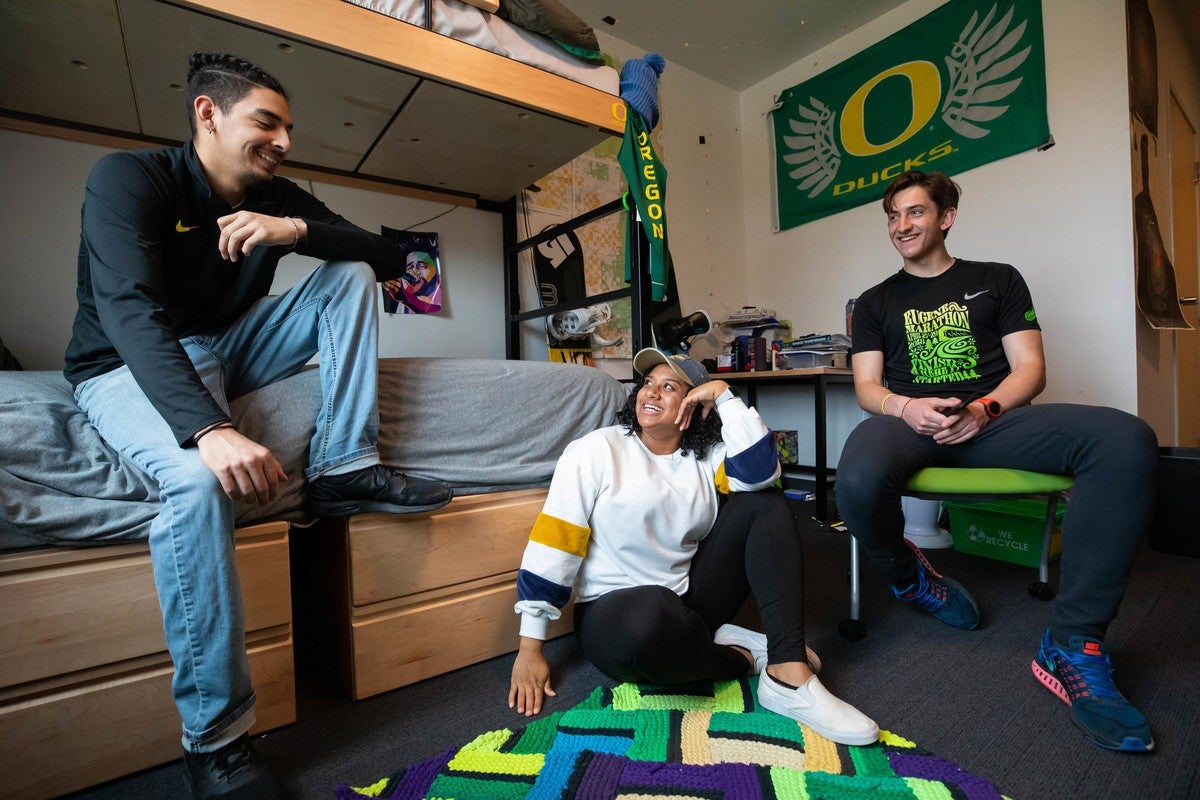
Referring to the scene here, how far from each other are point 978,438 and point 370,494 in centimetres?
125

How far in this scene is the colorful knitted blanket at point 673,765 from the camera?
2.47ft

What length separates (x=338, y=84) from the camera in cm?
137

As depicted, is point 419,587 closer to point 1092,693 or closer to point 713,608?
point 713,608

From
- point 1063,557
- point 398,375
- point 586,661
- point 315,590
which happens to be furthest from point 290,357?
point 1063,557

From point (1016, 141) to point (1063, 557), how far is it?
2.09 m

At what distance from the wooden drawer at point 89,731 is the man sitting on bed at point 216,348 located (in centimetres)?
14

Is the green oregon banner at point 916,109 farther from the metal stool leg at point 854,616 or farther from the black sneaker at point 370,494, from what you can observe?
the black sneaker at point 370,494

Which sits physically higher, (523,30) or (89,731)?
(523,30)

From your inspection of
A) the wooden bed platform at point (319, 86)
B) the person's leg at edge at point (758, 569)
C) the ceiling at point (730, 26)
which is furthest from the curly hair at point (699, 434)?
the ceiling at point (730, 26)

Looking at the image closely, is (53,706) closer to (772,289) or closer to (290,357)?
(290,357)

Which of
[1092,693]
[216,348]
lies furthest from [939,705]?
[216,348]

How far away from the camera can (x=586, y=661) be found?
1172mm

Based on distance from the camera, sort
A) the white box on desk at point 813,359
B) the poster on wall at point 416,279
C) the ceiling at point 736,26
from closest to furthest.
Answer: the poster on wall at point 416,279 → the white box on desk at point 813,359 → the ceiling at point 736,26

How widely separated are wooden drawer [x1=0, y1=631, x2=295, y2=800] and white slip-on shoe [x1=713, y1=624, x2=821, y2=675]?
843 millimetres
